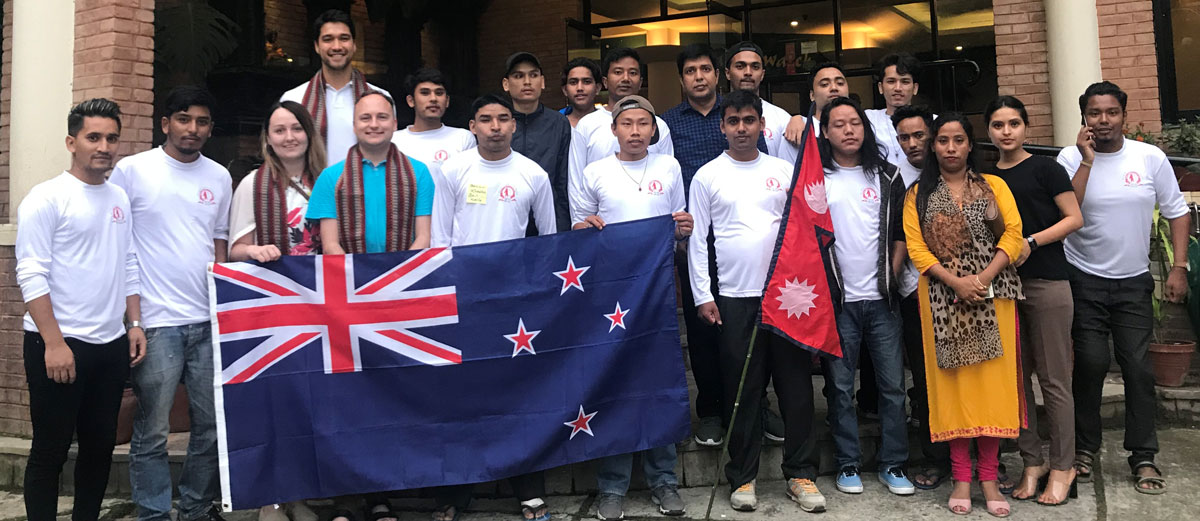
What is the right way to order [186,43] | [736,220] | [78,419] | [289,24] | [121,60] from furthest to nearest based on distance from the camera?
1. [289,24]
2. [186,43]
3. [121,60]
4. [736,220]
5. [78,419]

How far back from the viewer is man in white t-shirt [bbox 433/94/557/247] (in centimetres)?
432

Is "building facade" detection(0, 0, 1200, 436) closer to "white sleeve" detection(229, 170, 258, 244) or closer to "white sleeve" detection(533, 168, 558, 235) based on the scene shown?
"white sleeve" detection(229, 170, 258, 244)

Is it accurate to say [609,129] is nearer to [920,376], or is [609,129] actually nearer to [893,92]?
[893,92]

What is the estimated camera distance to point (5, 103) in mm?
→ 6109

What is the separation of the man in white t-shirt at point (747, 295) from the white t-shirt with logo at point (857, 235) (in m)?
0.30

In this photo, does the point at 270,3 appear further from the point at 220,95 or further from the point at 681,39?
the point at 681,39

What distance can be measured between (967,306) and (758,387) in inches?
43.4

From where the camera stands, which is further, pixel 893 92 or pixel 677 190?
pixel 893 92

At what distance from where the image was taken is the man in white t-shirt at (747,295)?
4289mm

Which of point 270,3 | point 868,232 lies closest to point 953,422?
point 868,232

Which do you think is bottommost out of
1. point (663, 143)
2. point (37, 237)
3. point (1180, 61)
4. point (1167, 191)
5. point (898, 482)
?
Result: point (898, 482)

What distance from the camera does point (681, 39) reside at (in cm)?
1148

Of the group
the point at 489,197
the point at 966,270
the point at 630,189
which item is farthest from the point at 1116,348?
the point at 489,197

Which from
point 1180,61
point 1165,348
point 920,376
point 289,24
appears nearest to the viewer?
point 920,376
